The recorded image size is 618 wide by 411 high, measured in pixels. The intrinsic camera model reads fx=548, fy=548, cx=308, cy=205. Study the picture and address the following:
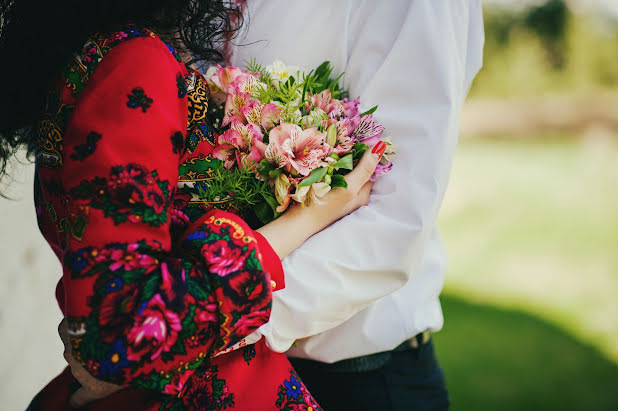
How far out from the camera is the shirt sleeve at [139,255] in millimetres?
1049

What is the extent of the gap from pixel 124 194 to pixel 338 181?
530 mm

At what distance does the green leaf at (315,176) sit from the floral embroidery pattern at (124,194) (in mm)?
368

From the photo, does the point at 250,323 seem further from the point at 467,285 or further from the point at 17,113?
the point at 467,285

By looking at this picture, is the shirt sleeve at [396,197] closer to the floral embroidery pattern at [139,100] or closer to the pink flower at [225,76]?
the pink flower at [225,76]

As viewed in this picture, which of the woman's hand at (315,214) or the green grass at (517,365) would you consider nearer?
the woman's hand at (315,214)

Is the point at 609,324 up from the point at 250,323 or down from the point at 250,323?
down

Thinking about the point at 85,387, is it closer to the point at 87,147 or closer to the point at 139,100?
the point at 87,147

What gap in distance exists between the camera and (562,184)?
823cm

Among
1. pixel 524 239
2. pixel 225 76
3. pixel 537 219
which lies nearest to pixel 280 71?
pixel 225 76

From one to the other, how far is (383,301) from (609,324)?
4298 mm

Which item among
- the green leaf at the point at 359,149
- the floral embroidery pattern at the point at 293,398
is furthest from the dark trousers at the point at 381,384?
the green leaf at the point at 359,149

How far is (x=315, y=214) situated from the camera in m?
1.41

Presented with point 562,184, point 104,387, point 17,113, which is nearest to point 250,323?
point 104,387

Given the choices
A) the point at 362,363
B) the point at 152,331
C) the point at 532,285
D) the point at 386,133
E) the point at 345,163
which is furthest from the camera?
the point at 532,285
